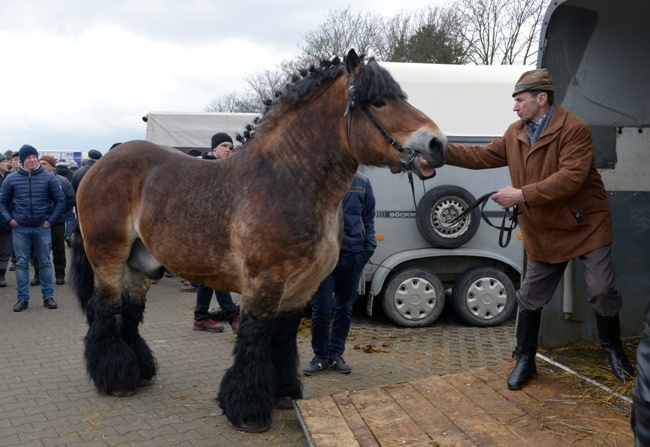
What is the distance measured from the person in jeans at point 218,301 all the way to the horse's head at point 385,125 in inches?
131

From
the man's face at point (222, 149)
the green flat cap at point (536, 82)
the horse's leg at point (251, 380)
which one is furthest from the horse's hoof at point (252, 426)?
the man's face at point (222, 149)

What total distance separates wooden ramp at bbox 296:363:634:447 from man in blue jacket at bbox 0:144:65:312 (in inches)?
231

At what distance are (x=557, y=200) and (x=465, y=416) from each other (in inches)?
57.3

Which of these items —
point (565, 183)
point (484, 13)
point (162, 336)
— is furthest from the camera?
point (484, 13)

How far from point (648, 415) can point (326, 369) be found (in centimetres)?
427

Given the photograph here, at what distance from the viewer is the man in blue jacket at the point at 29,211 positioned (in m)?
8.11

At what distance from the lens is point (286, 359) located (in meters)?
4.28

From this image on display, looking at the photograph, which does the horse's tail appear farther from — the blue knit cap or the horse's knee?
the blue knit cap

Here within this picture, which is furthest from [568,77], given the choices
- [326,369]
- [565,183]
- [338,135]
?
[326,369]

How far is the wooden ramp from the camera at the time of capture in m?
3.27

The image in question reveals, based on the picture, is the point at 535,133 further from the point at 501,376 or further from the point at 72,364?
the point at 72,364

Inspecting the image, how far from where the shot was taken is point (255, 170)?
12.6ft

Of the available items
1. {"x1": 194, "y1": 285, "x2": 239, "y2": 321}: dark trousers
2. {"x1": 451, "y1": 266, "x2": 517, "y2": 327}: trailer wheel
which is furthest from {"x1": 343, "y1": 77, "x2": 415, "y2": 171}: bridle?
{"x1": 451, "y1": 266, "x2": 517, "y2": 327}: trailer wheel

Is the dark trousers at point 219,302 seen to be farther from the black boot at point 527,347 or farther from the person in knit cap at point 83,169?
the person in knit cap at point 83,169
